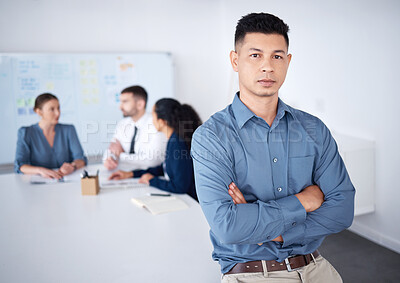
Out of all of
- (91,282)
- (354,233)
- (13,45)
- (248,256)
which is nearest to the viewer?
(248,256)

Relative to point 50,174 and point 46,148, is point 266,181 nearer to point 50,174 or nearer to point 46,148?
point 50,174

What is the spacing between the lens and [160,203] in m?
2.59

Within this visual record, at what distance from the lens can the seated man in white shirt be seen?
3705 millimetres

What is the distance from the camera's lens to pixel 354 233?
382cm

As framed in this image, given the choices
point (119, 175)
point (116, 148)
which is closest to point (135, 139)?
point (116, 148)

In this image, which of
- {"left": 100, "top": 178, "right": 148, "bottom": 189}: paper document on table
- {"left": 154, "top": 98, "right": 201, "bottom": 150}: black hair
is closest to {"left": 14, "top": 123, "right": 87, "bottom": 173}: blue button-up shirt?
{"left": 100, "top": 178, "right": 148, "bottom": 189}: paper document on table

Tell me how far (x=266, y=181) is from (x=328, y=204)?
26cm

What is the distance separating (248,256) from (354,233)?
2673mm

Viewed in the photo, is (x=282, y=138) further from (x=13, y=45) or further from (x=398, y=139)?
(x=13, y=45)

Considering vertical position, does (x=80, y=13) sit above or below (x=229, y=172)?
above

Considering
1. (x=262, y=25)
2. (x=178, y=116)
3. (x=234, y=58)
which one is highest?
(x=262, y=25)

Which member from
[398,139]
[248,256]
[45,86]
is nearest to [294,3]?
[398,139]

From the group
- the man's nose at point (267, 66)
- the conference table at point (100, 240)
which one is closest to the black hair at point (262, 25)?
the man's nose at point (267, 66)

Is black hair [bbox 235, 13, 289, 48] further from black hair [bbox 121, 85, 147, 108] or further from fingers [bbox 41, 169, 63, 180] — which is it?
black hair [bbox 121, 85, 147, 108]
